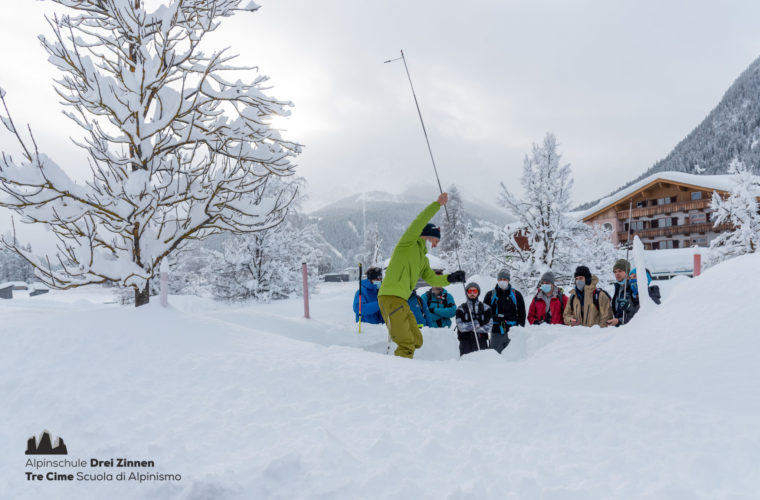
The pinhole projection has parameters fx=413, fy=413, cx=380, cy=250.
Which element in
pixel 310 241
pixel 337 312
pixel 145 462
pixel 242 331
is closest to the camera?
pixel 145 462

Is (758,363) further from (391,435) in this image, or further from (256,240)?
(256,240)

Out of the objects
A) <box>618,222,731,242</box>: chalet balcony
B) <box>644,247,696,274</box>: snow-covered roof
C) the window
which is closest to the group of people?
<box>644,247,696,274</box>: snow-covered roof

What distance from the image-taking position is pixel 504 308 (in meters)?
6.88

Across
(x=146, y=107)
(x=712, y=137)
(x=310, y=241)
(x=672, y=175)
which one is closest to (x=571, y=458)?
(x=146, y=107)

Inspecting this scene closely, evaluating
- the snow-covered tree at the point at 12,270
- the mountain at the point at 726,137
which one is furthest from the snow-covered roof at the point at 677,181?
the snow-covered tree at the point at 12,270

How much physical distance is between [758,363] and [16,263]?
3105 inches

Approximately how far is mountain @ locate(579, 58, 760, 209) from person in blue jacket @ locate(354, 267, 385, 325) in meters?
88.6

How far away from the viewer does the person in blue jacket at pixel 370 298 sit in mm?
8242

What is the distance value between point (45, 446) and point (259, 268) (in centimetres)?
1537

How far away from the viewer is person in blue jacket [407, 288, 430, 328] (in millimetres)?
7914

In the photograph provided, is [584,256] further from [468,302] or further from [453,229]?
Answer: [453,229]

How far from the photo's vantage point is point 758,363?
266 cm

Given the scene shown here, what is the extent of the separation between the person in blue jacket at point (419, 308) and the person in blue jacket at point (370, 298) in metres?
0.69

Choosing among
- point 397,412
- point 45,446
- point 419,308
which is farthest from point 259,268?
point 397,412
